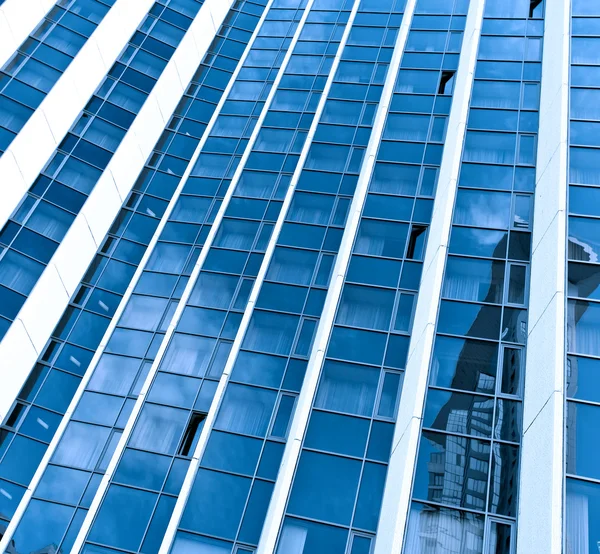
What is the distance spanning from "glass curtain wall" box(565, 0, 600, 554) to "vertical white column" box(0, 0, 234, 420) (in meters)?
17.9

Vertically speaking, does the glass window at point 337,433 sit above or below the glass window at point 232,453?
above

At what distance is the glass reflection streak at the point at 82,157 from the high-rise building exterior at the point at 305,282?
3.9 inches

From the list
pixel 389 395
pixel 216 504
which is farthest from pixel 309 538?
pixel 389 395

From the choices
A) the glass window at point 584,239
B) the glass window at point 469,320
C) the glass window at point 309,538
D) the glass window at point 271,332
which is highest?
the glass window at point 584,239

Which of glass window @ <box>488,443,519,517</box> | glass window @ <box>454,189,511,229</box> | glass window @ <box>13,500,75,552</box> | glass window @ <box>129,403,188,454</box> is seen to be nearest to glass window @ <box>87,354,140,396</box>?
glass window @ <box>129,403,188,454</box>

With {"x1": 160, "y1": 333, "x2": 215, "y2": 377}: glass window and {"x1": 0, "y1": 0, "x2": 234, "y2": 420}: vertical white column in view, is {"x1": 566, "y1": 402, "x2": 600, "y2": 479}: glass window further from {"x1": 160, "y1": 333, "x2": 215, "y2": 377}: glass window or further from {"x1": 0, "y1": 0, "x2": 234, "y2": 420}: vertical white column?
{"x1": 0, "y1": 0, "x2": 234, "y2": 420}: vertical white column

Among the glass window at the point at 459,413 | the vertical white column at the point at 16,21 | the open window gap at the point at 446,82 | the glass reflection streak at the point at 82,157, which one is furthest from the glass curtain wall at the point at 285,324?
the vertical white column at the point at 16,21

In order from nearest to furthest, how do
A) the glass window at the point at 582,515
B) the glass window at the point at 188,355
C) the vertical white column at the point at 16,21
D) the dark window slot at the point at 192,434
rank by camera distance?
the glass window at the point at 582,515 → the dark window slot at the point at 192,434 → the glass window at the point at 188,355 → the vertical white column at the point at 16,21

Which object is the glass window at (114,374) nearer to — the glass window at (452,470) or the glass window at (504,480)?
the glass window at (452,470)

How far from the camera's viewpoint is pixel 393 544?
1552cm

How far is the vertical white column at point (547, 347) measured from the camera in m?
14.4

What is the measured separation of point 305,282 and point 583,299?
8773mm

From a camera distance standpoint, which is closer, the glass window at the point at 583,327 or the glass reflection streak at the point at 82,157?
the glass window at the point at 583,327

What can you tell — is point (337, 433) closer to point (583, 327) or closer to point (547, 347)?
point (547, 347)
